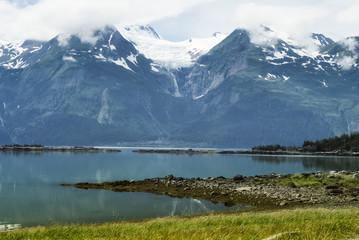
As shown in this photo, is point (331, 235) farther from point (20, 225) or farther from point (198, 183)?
point (198, 183)

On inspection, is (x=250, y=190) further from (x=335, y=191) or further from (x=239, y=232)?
(x=239, y=232)

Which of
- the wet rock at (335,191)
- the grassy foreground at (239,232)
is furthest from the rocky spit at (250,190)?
the grassy foreground at (239,232)

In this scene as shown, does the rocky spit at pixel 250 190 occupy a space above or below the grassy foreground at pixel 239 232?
below

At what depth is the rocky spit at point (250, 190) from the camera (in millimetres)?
50969

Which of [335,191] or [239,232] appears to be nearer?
[239,232]

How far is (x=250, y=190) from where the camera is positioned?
59.8 meters

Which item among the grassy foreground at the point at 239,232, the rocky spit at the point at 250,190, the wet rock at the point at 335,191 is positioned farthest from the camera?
the wet rock at the point at 335,191

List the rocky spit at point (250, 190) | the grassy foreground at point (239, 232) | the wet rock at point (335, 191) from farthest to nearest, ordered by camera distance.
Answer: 1. the wet rock at point (335, 191)
2. the rocky spit at point (250, 190)
3. the grassy foreground at point (239, 232)

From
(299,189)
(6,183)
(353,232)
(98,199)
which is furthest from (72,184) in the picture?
(353,232)

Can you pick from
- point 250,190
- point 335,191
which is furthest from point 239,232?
point 335,191

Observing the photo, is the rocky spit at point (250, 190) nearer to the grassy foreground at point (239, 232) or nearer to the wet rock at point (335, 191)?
the wet rock at point (335, 191)

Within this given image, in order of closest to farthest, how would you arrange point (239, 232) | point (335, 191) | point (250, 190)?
1. point (239, 232)
2. point (335, 191)
3. point (250, 190)

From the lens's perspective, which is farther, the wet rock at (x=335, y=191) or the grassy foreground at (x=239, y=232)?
the wet rock at (x=335, y=191)

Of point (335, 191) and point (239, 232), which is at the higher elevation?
point (239, 232)
